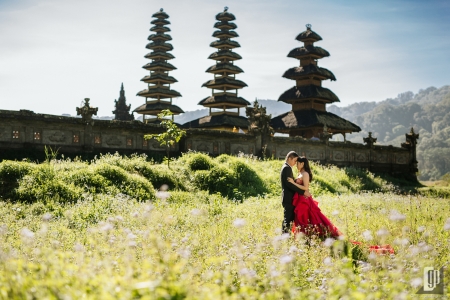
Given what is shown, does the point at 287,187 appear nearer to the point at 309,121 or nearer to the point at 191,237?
the point at 191,237

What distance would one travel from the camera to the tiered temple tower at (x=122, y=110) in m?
48.6

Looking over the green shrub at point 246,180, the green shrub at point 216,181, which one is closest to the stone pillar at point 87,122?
the green shrub at point 216,181

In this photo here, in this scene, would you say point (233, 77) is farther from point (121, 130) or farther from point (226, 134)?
point (121, 130)

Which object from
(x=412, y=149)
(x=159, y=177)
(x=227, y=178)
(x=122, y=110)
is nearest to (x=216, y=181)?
(x=227, y=178)

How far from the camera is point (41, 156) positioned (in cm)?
1947

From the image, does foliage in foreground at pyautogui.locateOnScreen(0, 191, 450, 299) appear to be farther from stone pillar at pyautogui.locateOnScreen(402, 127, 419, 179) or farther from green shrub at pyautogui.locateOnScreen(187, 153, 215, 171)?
stone pillar at pyautogui.locateOnScreen(402, 127, 419, 179)

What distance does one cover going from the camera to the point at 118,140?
2217 centimetres

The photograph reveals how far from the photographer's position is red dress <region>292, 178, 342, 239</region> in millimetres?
8973

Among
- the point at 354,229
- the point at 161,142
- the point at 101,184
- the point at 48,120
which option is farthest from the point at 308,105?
the point at 354,229

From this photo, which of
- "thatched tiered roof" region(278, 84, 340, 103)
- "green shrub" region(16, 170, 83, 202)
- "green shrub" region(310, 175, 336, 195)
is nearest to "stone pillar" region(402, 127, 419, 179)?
"thatched tiered roof" region(278, 84, 340, 103)

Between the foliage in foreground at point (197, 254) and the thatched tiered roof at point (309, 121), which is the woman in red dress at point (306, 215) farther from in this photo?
the thatched tiered roof at point (309, 121)

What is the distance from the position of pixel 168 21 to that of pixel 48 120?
3259 centimetres

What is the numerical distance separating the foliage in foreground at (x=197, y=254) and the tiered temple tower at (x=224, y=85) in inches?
1083

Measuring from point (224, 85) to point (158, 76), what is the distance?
6665 mm
